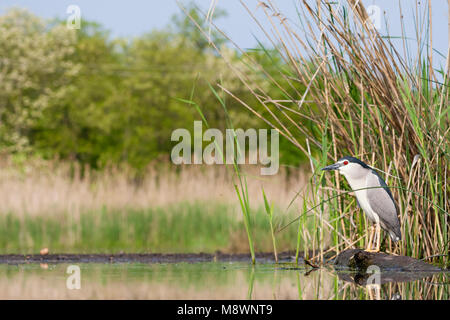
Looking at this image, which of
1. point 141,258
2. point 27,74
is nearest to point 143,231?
point 141,258

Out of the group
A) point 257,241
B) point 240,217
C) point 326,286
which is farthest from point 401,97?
point 240,217

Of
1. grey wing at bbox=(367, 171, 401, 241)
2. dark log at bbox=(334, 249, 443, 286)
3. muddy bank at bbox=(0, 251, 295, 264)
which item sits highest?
grey wing at bbox=(367, 171, 401, 241)

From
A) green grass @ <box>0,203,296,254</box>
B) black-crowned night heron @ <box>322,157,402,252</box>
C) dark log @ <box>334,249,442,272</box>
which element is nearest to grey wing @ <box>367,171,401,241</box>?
black-crowned night heron @ <box>322,157,402,252</box>

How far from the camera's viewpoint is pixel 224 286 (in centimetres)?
313

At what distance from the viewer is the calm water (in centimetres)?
281

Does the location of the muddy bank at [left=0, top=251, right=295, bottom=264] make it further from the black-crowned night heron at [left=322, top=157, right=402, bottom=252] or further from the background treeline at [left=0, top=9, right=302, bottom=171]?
the background treeline at [left=0, top=9, right=302, bottom=171]

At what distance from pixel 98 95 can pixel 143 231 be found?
1758 centimetres

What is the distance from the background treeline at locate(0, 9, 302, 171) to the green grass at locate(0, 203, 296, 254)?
11558mm

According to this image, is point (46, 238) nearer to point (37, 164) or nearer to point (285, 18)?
point (285, 18)

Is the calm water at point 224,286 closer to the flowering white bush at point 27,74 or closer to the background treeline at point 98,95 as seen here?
the background treeline at point 98,95

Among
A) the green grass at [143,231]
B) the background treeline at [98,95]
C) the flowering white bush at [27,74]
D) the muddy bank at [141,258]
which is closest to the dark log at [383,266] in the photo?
the muddy bank at [141,258]

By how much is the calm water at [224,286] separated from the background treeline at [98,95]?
55.1ft

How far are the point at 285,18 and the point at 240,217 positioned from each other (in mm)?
5217

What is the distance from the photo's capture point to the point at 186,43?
27.1 m
